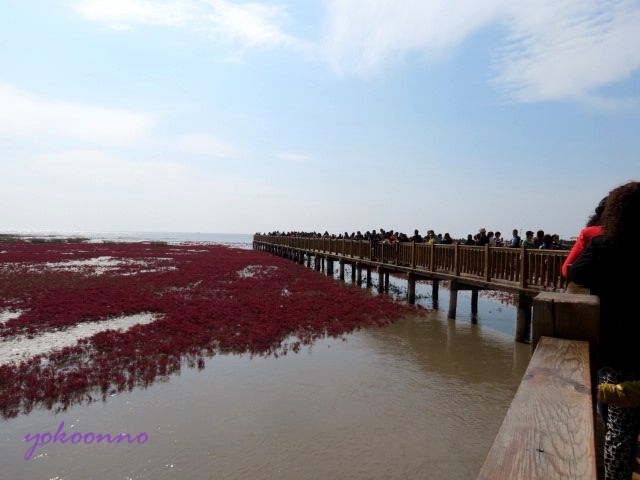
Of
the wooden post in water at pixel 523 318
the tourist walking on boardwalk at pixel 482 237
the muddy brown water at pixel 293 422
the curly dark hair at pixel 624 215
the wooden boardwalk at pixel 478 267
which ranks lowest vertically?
the muddy brown water at pixel 293 422

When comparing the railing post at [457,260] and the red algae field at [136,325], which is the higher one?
the railing post at [457,260]

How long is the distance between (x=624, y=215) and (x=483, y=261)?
11.7 m

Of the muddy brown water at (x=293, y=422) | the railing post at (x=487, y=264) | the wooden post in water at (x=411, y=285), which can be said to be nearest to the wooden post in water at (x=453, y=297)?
the railing post at (x=487, y=264)

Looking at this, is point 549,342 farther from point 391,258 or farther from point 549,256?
point 391,258

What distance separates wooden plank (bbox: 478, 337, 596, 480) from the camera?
3.92 ft

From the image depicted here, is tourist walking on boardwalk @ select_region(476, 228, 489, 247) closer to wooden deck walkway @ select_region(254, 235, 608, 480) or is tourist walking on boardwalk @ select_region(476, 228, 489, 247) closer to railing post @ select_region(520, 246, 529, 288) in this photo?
railing post @ select_region(520, 246, 529, 288)

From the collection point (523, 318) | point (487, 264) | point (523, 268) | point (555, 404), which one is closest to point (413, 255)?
point (487, 264)

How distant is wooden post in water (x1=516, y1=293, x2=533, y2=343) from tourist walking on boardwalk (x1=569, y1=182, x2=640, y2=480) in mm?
9976

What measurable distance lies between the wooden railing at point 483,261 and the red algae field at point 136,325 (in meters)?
2.33

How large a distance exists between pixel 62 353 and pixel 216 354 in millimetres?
3713

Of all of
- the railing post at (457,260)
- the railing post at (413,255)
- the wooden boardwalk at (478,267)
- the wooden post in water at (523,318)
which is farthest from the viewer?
the railing post at (413,255)

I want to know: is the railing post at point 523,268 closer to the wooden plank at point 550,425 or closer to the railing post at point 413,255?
the railing post at point 413,255

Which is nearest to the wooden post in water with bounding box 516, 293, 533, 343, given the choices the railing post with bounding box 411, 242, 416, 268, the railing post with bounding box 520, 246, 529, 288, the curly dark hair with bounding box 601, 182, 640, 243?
the railing post with bounding box 520, 246, 529, 288

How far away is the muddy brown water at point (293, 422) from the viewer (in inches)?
213
